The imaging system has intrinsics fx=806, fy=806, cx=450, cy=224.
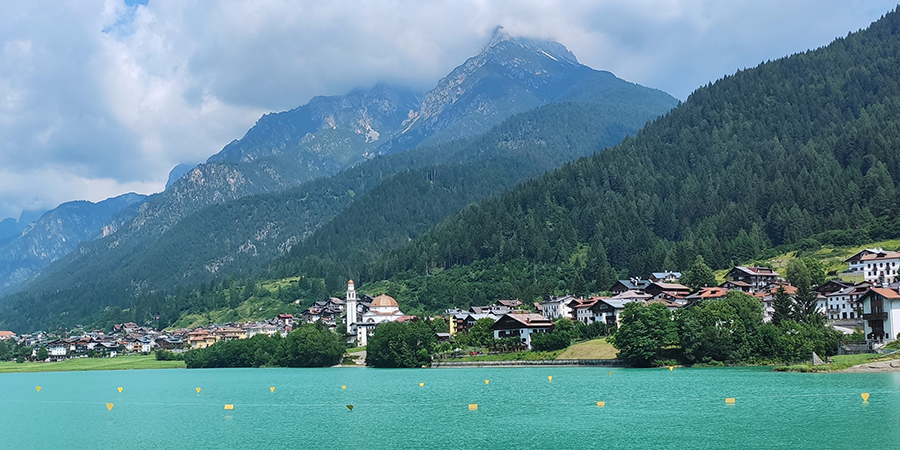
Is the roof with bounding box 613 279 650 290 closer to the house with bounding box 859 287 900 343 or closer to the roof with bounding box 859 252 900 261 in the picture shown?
the roof with bounding box 859 252 900 261

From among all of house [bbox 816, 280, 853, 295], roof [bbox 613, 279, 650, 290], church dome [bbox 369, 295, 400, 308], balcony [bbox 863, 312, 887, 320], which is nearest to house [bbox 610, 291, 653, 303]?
roof [bbox 613, 279, 650, 290]

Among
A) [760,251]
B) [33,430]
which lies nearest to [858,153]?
[760,251]

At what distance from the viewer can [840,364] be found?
86.9 meters

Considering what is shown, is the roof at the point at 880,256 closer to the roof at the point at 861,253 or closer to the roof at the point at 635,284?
the roof at the point at 861,253

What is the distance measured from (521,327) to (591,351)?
58.2 feet

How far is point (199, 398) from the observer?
89.7 meters

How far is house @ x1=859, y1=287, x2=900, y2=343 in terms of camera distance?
101 metres

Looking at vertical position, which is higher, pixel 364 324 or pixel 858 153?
pixel 858 153

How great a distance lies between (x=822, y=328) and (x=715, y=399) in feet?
139

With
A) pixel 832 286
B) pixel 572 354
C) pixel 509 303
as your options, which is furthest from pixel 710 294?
pixel 509 303

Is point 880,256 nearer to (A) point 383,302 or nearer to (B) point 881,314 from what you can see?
(B) point 881,314

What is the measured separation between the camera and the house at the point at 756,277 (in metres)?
141

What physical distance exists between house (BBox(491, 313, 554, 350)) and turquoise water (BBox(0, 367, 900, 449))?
110ft

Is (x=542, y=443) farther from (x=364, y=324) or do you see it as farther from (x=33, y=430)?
(x=364, y=324)
